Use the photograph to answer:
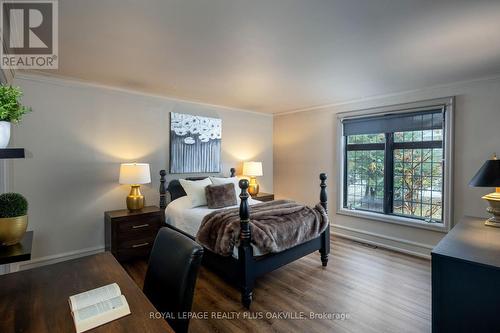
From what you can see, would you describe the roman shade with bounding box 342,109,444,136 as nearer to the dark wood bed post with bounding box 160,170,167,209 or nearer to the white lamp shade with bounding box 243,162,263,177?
the white lamp shade with bounding box 243,162,263,177

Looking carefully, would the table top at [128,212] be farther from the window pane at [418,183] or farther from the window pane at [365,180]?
the window pane at [418,183]

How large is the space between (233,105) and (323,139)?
5.92 ft

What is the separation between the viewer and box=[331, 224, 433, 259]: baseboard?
11.5 feet

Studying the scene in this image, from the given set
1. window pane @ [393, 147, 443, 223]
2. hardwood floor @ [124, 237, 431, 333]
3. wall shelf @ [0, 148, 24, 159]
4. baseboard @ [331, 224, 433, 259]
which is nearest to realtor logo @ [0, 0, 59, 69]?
wall shelf @ [0, 148, 24, 159]

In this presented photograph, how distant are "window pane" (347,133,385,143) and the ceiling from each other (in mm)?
826

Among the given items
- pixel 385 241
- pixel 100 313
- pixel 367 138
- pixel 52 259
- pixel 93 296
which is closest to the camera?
pixel 100 313

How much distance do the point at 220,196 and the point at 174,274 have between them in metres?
2.27

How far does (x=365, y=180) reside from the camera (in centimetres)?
421

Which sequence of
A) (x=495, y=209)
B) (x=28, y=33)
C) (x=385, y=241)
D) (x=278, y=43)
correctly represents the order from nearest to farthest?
(x=28, y=33), (x=278, y=43), (x=495, y=209), (x=385, y=241)

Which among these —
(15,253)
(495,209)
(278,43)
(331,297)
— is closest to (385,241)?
(495,209)

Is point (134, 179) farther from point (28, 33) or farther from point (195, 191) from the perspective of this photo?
point (28, 33)

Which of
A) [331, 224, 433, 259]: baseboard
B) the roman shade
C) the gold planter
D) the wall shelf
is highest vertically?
the roman shade

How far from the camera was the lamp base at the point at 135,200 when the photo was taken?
11.0 feet

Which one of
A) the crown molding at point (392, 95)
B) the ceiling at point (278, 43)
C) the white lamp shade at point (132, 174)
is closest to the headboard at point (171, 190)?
the white lamp shade at point (132, 174)
